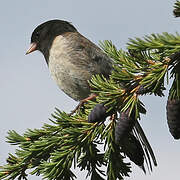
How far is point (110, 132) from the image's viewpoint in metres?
2.08

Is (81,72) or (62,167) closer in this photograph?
(62,167)

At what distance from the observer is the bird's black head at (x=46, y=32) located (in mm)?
4752

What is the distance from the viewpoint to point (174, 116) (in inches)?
69.6

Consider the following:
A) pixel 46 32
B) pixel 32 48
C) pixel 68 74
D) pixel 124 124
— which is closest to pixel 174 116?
pixel 124 124

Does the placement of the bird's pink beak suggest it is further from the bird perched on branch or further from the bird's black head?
the bird perched on branch

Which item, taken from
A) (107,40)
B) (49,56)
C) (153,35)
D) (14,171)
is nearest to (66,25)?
(49,56)

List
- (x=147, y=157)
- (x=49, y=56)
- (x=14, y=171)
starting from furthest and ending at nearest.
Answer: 1. (x=49, y=56)
2. (x=147, y=157)
3. (x=14, y=171)

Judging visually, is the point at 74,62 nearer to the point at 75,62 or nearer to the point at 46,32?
the point at 75,62

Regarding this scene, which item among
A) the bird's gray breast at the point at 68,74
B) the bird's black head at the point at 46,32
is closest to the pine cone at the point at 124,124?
the bird's gray breast at the point at 68,74

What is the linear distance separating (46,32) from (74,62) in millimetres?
1025

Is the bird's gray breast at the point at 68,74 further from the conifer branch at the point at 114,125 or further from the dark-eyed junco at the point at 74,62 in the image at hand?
the conifer branch at the point at 114,125

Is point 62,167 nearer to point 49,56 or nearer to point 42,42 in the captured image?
point 49,56

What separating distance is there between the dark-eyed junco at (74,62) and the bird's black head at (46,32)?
0.19ft

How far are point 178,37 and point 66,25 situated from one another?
3.50 m
